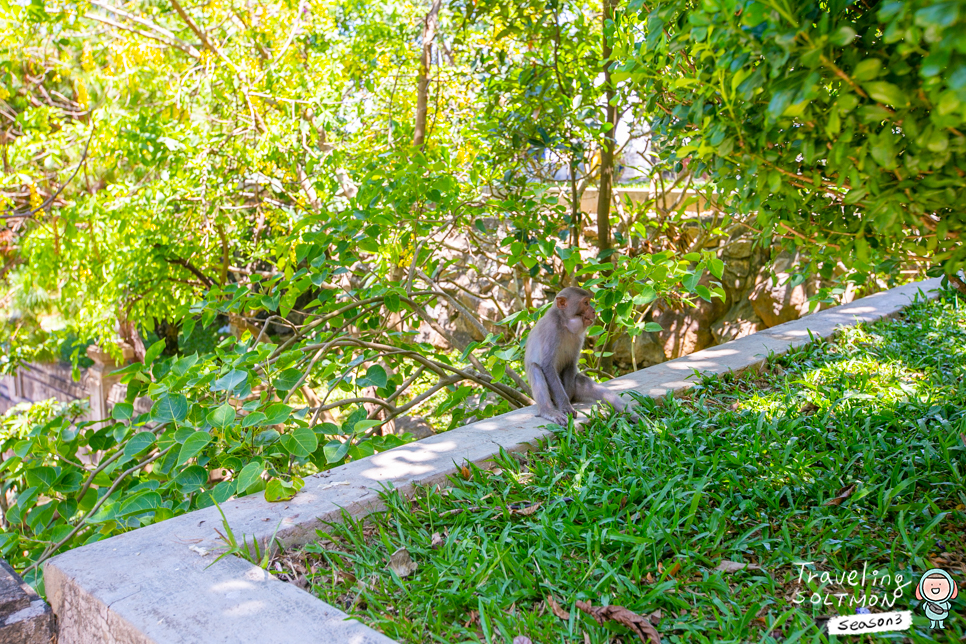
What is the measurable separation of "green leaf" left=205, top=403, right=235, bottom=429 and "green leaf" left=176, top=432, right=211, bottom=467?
72 mm

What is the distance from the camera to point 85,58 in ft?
27.7

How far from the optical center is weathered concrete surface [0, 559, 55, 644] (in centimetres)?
218

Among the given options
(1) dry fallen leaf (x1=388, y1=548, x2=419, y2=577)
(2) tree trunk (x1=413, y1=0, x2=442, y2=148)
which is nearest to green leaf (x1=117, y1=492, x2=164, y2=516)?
(1) dry fallen leaf (x1=388, y1=548, x2=419, y2=577)

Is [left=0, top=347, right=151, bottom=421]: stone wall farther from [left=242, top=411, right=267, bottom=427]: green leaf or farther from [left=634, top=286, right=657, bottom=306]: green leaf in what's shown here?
[left=634, top=286, right=657, bottom=306]: green leaf

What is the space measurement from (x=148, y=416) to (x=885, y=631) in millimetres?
3200

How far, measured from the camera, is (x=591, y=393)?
433cm

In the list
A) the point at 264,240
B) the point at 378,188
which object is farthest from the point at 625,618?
the point at 264,240

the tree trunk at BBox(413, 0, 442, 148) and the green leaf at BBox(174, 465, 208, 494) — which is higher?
the tree trunk at BBox(413, 0, 442, 148)

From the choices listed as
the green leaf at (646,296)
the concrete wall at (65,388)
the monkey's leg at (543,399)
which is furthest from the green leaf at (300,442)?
the concrete wall at (65,388)

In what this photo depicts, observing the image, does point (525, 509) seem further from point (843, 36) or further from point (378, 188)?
point (378, 188)

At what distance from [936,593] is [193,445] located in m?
2.86

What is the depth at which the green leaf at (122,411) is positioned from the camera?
3537 mm

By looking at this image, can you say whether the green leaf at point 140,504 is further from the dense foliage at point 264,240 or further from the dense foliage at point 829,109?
the dense foliage at point 829,109

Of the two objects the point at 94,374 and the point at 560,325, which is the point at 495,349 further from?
the point at 94,374
